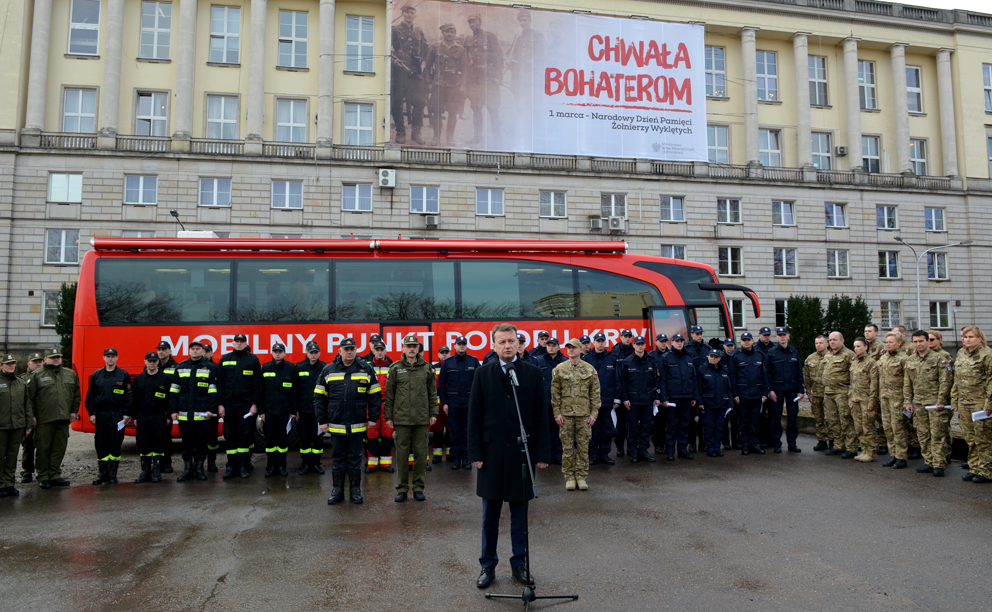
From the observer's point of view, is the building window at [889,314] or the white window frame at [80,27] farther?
the building window at [889,314]

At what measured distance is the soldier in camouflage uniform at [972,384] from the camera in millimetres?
7934

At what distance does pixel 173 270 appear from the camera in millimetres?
10594

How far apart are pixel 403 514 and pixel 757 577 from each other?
361 centimetres

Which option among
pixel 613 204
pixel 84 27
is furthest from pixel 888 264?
pixel 84 27

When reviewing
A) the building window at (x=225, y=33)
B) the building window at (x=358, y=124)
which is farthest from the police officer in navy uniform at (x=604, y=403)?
the building window at (x=225, y=33)

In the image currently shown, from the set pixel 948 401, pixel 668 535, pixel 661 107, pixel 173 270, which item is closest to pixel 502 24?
pixel 661 107

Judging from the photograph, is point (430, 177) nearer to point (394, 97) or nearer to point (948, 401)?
point (394, 97)

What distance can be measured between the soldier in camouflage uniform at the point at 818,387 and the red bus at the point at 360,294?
172cm

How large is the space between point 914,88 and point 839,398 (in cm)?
3915

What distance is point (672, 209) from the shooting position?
33688 mm

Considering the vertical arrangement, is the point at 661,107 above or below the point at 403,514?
above

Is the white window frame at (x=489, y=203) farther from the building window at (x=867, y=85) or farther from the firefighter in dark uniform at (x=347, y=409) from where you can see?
the building window at (x=867, y=85)

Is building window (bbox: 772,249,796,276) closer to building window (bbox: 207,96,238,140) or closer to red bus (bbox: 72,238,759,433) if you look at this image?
red bus (bbox: 72,238,759,433)

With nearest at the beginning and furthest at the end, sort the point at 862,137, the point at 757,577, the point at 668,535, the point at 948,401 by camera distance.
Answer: the point at 757,577 < the point at 668,535 < the point at 948,401 < the point at 862,137
